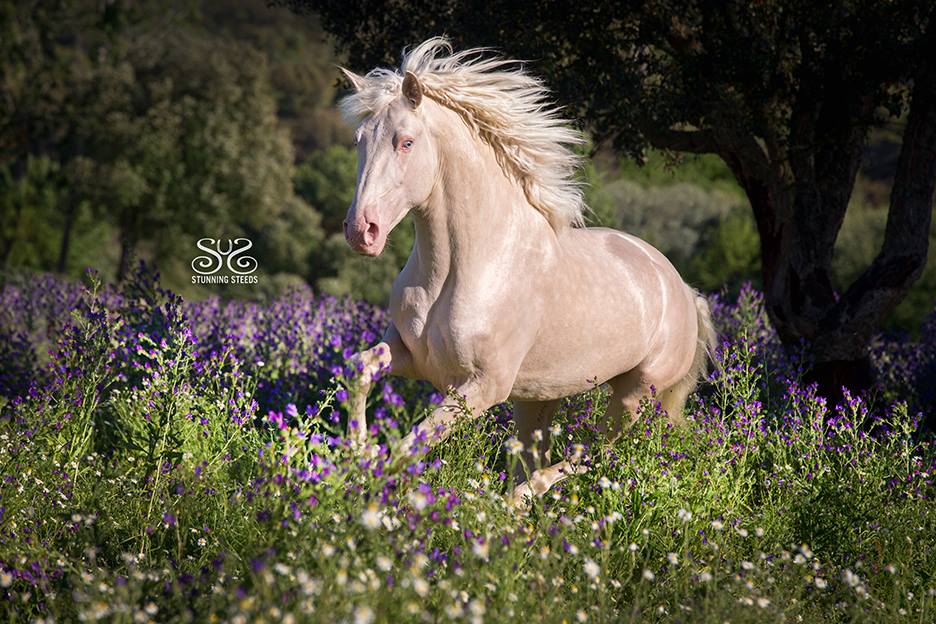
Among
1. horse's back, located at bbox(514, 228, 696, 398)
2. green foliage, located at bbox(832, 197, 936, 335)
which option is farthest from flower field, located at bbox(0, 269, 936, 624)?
green foliage, located at bbox(832, 197, 936, 335)

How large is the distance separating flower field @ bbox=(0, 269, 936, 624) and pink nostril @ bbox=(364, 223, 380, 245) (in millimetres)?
553

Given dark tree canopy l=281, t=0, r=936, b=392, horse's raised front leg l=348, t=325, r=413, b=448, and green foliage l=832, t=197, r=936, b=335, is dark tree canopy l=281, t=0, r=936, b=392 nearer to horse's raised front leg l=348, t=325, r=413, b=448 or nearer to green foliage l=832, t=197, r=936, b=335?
horse's raised front leg l=348, t=325, r=413, b=448

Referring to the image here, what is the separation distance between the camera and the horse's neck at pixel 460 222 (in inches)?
149

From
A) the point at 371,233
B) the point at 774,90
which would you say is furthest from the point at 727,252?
the point at 371,233

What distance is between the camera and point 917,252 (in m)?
6.70

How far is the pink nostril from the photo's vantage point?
341 centimetres

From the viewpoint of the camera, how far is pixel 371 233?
3.44 m

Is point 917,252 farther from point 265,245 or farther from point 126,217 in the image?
point 265,245

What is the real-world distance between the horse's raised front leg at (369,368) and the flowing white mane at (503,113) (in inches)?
34.1

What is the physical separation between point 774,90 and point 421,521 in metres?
5.02

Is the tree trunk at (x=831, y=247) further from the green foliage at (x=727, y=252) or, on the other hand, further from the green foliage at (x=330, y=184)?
the green foliage at (x=330, y=184)

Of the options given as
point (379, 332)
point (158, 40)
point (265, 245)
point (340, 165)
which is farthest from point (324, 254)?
point (379, 332)

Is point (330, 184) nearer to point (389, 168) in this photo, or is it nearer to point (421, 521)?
point (389, 168)

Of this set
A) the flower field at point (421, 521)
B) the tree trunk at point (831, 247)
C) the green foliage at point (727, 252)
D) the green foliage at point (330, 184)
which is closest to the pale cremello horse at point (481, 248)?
the flower field at point (421, 521)
